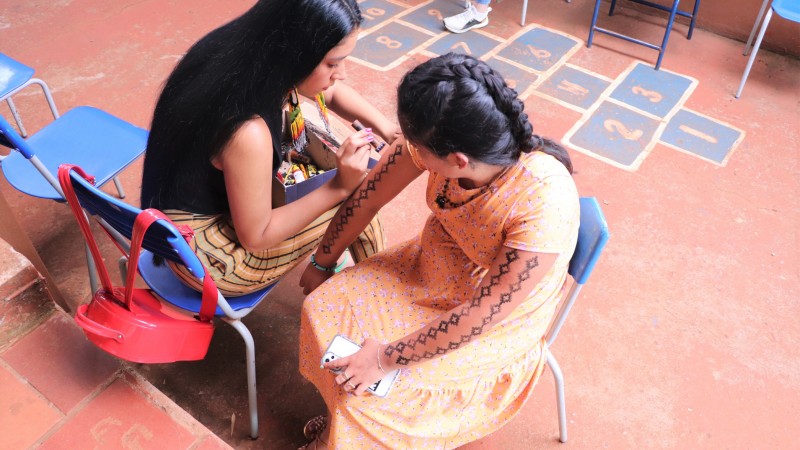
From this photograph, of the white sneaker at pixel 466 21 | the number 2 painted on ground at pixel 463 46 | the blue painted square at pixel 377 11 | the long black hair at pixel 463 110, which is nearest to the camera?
the long black hair at pixel 463 110

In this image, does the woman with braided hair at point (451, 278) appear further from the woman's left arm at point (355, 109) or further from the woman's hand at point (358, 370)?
the woman's left arm at point (355, 109)

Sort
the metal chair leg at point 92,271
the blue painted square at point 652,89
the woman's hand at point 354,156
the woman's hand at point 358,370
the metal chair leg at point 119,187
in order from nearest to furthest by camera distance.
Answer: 1. the woman's hand at point 358,370
2. the woman's hand at point 354,156
3. the metal chair leg at point 92,271
4. the metal chair leg at point 119,187
5. the blue painted square at point 652,89

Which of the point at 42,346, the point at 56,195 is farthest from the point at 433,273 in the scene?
the point at 56,195

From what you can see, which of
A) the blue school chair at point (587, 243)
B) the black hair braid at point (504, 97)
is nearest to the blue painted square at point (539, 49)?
the blue school chair at point (587, 243)

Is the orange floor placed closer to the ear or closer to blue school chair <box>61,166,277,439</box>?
blue school chair <box>61,166,277,439</box>

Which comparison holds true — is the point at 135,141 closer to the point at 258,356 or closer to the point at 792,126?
the point at 258,356

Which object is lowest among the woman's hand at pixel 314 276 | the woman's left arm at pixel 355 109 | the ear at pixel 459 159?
the woman's hand at pixel 314 276

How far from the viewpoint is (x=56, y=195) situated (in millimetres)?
1923

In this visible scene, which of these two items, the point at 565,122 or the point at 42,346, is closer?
the point at 42,346

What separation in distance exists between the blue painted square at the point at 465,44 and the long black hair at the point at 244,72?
2.53m

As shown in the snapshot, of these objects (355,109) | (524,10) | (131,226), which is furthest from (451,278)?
(524,10)

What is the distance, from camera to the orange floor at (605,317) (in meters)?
1.58

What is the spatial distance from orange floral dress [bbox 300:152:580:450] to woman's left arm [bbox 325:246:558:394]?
1.6 inches

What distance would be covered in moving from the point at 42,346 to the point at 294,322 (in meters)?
0.93
